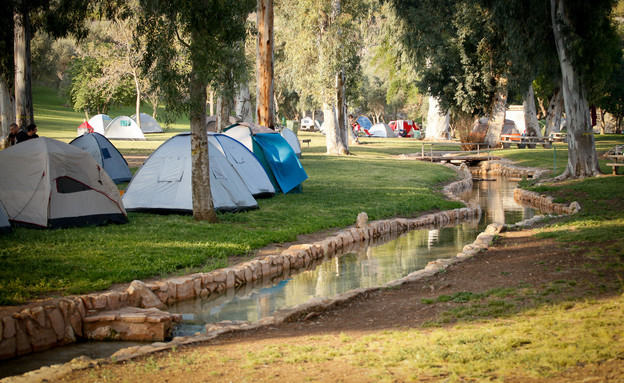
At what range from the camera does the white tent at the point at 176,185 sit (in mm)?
12758

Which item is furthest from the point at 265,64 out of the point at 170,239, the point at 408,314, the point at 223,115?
the point at 408,314

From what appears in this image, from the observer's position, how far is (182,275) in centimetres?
841

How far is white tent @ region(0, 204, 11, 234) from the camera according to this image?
9.82m

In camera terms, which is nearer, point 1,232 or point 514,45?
point 1,232

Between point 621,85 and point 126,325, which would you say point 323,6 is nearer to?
point 126,325

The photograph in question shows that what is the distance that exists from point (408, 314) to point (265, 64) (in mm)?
16512

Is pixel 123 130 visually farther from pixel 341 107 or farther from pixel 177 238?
pixel 177 238

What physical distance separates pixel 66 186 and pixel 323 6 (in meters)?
19.5

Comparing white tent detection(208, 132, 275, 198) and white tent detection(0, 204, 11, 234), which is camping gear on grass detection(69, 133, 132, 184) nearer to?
white tent detection(208, 132, 275, 198)

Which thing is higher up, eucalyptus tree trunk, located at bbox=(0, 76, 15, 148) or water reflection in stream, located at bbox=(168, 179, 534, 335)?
eucalyptus tree trunk, located at bbox=(0, 76, 15, 148)

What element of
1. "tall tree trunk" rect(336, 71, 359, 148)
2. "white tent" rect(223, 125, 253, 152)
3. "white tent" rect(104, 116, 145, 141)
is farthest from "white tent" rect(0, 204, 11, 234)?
"white tent" rect(104, 116, 145, 141)

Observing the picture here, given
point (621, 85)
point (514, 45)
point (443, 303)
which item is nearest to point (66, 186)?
point (443, 303)

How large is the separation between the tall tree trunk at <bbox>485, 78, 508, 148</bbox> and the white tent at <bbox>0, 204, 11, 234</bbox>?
3059 centimetres

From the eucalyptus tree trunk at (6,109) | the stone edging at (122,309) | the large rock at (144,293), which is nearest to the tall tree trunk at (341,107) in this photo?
the eucalyptus tree trunk at (6,109)
